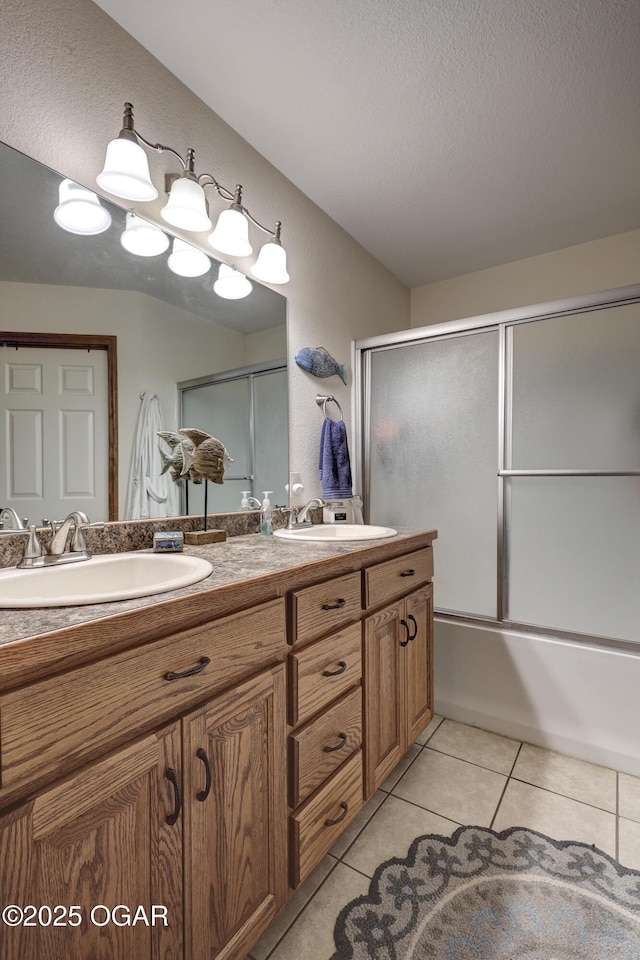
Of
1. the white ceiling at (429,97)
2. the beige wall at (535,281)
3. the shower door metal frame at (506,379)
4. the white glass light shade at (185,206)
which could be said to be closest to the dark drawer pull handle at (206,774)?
the white glass light shade at (185,206)

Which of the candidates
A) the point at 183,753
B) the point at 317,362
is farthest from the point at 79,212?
the point at 183,753

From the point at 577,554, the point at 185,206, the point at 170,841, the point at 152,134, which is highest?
the point at 152,134

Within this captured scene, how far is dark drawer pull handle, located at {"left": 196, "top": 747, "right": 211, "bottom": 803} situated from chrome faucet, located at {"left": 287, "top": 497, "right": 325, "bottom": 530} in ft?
3.33

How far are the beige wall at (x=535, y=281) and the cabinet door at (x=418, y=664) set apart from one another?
6.12ft

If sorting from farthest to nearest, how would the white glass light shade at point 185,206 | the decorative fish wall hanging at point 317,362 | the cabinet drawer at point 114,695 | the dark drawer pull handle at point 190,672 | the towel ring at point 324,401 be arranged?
the towel ring at point 324,401 < the decorative fish wall hanging at point 317,362 < the white glass light shade at point 185,206 < the dark drawer pull handle at point 190,672 < the cabinet drawer at point 114,695

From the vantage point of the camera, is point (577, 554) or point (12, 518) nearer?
point (12, 518)

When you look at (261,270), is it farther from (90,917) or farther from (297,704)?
(90,917)

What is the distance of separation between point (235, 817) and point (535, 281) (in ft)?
9.19

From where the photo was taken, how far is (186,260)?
4.80ft

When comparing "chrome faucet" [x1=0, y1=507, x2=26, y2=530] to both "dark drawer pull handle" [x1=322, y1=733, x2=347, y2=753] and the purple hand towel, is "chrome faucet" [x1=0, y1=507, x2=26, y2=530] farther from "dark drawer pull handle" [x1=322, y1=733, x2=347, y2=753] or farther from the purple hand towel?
the purple hand towel

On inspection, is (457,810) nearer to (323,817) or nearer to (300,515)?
(323,817)

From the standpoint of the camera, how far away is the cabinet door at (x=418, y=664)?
1533 millimetres

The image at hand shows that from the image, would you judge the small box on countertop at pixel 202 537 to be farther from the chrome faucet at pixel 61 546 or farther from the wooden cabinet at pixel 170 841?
the wooden cabinet at pixel 170 841

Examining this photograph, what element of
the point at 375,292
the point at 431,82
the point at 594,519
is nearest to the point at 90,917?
the point at 594,519
